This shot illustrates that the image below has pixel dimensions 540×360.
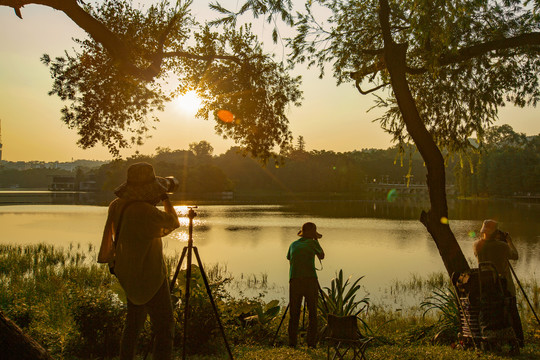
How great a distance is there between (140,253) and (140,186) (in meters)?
0.50

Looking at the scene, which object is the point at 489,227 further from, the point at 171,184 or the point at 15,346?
the point at 15,346

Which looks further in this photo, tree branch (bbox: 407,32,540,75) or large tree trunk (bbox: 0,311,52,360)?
tree branch (bbox: 407,32,540,75)

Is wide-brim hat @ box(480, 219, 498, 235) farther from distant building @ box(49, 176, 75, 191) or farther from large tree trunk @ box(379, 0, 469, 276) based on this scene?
distant building @ box(49, 176, 75, 191)

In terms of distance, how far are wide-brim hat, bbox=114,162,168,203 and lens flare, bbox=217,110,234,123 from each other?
190 inches

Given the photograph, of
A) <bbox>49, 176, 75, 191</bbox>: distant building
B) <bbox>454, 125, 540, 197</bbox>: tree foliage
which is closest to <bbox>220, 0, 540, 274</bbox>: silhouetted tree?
<bbox>454, 125, 540, 197</bbox>: tree foliage

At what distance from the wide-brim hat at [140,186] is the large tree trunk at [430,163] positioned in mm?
4948

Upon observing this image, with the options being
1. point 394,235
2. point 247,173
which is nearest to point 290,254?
point 394,235

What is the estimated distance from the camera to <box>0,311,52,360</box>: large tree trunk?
8.22 ft

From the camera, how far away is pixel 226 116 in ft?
26.7

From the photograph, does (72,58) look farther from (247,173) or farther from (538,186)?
(247,173)

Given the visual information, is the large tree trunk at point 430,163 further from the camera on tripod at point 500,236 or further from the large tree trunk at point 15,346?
the large tree trunk at point 15,346

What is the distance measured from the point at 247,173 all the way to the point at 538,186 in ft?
224

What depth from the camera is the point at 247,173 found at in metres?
121

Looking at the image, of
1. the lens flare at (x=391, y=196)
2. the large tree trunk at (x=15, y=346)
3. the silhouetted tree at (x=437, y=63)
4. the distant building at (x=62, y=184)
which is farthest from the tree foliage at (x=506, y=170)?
the distant building at (x=62, y=184)
